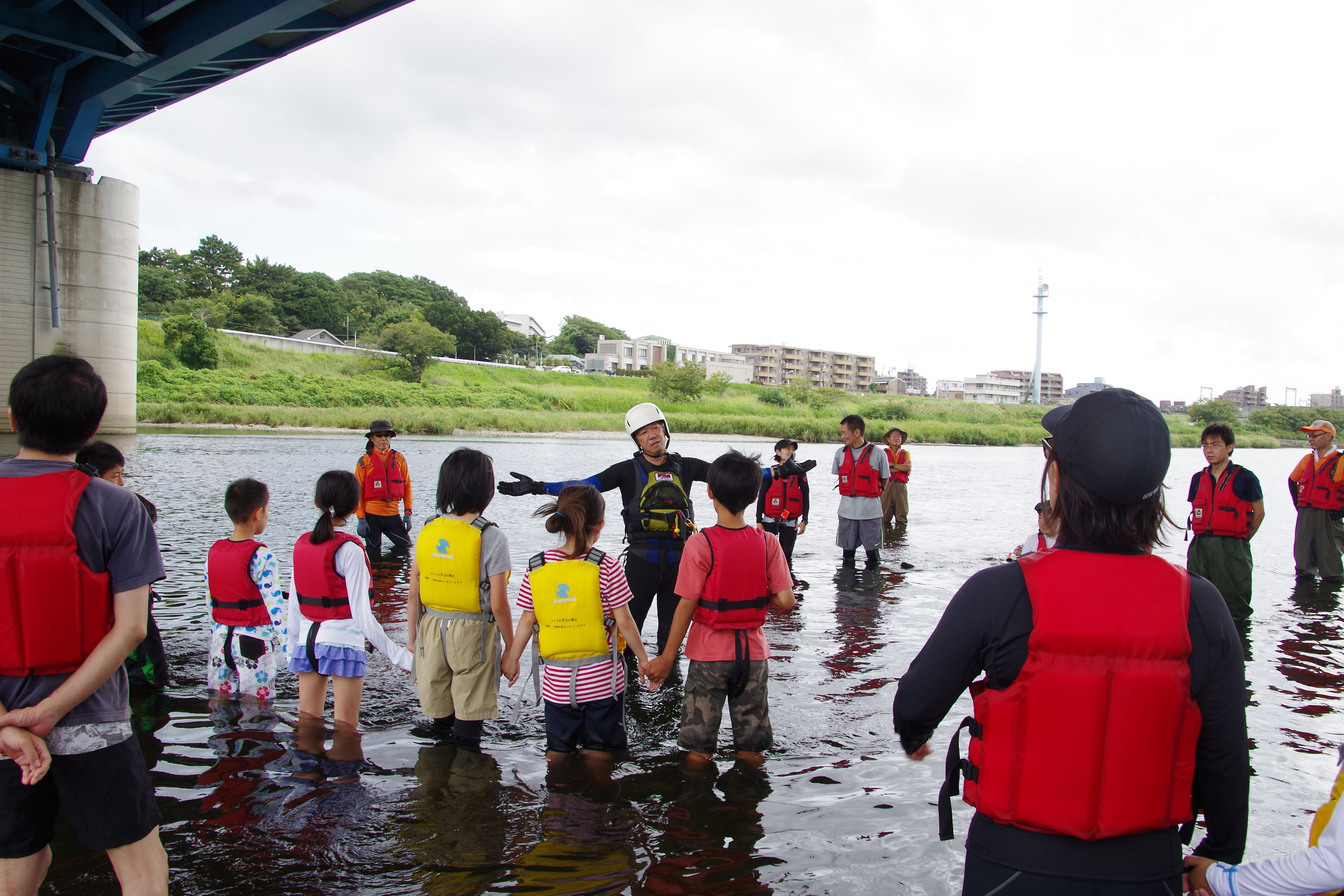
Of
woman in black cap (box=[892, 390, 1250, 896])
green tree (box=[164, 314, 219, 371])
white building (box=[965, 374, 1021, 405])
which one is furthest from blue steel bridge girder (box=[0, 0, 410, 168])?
white building (box=[965, 374, 1021, 405])

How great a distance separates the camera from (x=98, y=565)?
2371 millimetres

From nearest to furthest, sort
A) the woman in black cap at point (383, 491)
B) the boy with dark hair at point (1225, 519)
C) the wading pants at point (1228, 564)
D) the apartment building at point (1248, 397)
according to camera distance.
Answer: the boy with dark hair at point (1225, 519)
the wading pants at point (1228, 564)
the woman in black cap at point (383, 491)
the apartment building at point (1248, 397)

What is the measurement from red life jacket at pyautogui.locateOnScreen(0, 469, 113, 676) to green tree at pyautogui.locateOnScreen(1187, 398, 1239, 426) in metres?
69.4

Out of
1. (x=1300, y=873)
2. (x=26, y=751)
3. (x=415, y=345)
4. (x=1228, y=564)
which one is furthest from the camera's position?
(x=415, y=345)

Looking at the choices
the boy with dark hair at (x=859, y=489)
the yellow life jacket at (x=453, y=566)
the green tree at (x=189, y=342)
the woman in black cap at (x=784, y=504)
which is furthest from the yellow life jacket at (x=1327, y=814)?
Answer: the green tree at (x=189, y=342)

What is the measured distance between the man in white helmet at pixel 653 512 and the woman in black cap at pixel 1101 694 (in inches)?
145

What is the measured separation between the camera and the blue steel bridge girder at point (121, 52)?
55.8ft

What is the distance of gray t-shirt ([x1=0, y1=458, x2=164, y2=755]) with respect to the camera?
7.66 feet

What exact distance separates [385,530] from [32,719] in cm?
808

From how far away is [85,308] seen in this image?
89.3 feet

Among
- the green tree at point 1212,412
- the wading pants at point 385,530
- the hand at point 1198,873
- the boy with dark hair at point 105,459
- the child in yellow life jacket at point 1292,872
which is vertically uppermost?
the green tree at point 1212,412

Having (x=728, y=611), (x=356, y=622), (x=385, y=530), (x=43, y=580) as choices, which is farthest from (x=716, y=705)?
(x=385, y=530)

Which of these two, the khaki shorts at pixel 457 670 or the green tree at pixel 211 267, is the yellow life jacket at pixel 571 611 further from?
the green tree at pixel 211 267

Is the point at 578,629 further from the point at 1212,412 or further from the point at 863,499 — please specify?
the point at 1212,412
